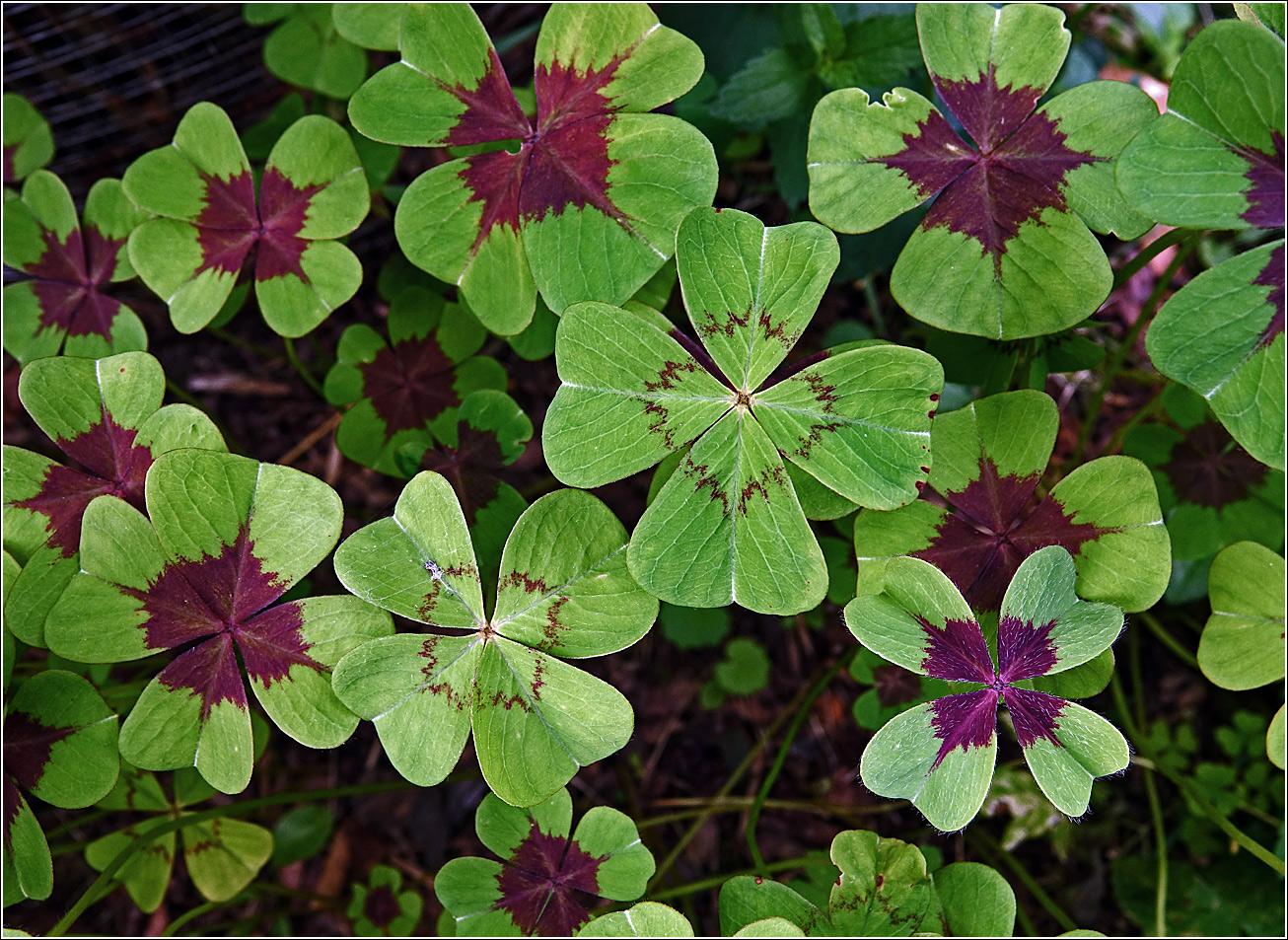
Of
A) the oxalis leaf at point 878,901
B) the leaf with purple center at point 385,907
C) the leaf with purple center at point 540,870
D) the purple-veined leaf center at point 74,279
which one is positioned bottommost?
the leaf with purple center at point 385,907

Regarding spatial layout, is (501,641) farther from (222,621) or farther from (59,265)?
(59,265)

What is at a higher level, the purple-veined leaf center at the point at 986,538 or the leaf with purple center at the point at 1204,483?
the purple-veined leaf center at the point at 986,538

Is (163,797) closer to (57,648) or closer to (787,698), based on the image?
(57,648)

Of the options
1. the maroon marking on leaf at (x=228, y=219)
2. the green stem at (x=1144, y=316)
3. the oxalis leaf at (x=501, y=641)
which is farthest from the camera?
the maroon marking on leaf at (x=228, y=219)

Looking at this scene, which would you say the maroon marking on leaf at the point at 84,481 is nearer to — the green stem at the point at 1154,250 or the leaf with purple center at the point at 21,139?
the leaf with purple center at the point at 21,139

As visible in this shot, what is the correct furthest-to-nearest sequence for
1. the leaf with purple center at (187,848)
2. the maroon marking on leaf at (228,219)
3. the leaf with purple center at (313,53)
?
the leaf with purple center at (313,53), the leaf with purple center at (187,848), the maroon marking on leaf at (228,219)

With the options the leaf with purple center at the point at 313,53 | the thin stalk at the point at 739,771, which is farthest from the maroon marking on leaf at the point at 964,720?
the leaf with purple center at the point at 313,53

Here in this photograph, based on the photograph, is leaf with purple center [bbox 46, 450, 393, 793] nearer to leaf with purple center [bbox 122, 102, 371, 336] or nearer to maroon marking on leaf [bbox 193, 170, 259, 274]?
leaf with purple center [bbox 122, 102, 371, 336]
